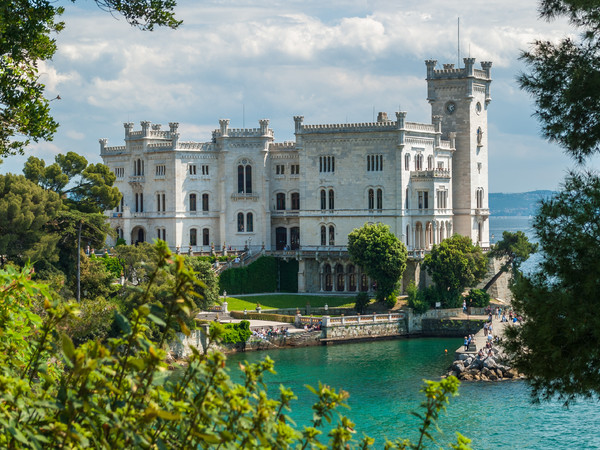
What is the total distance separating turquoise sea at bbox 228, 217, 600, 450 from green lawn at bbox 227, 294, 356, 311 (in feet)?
29.0

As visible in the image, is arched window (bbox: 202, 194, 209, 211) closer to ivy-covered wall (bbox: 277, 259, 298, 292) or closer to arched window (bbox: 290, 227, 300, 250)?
arched window (bbox: 290, 227, 300, 250)

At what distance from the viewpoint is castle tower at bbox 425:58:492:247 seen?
76.1 metres

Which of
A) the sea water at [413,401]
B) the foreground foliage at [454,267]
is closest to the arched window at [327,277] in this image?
the foreground foliage at [454,267]

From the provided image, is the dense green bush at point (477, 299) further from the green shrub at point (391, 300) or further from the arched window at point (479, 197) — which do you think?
the arched window at point (479, 197)

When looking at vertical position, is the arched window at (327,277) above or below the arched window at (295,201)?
below

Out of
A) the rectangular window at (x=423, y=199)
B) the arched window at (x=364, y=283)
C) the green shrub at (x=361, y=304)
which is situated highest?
the rectangular window at (x=423, y=199)

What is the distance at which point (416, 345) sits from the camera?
60.7 m

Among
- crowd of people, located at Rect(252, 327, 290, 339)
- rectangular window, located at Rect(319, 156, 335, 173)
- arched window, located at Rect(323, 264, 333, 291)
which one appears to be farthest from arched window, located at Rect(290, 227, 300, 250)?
crowd of people, located at Rect(252, 327, 290, 339)

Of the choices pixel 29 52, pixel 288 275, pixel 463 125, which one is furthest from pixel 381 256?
pixel 29 52

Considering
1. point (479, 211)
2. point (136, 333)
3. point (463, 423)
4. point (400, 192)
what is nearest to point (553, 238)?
point (136, 333)

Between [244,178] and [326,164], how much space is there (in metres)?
7.07

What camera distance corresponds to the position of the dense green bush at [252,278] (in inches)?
2773

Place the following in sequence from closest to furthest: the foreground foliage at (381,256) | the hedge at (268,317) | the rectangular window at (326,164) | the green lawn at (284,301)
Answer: the hedge at (268,317) < the foreground foliage at (381,256) < the green lawn at (284,301) < the rectangular window at (326,164)

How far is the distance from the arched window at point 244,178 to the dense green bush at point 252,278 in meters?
6.45
